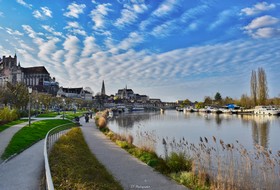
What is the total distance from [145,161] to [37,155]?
550 cm

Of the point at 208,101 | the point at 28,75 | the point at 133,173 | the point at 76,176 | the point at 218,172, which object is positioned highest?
the point at 28,75

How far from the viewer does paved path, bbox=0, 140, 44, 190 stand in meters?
7.52

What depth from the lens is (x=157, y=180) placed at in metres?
9.63

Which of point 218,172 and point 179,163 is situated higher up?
point 179,163

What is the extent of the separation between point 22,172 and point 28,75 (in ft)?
483

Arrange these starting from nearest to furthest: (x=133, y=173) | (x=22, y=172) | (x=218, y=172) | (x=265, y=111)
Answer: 1. (x=22, y=172)
2. (x=218, y=172)
3. (x=133, y=173)
4. (x=265, y=111)

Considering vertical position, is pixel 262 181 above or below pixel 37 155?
below

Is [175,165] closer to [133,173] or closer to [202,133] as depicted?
[133,173]

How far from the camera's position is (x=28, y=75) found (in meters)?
142

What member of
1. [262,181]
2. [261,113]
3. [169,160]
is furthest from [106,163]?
[261,113]

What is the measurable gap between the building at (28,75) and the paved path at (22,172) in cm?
11943

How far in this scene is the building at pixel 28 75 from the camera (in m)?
123

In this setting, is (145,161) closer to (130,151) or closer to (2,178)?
(130,151)

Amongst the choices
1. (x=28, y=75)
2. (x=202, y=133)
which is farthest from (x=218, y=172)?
(x=28, y=75)
